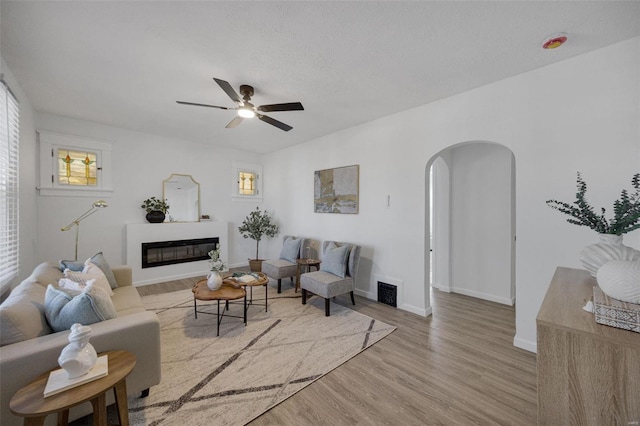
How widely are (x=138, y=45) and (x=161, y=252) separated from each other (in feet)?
12.6

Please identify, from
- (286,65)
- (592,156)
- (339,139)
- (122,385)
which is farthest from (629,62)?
(122,385)

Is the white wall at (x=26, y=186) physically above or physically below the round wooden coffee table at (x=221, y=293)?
above

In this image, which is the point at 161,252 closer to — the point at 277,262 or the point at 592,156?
the point at 277,262

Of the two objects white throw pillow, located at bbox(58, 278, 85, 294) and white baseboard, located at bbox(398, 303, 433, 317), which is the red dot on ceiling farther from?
white throw pillow, located at bbox(58, 278, 85, 294)

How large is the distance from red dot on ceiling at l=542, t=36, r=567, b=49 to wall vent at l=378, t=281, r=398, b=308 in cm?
309

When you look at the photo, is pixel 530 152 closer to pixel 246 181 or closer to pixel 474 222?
→ pixel 474 222

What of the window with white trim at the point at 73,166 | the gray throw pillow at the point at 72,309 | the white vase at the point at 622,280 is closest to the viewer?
the white vase at the point at 622,280

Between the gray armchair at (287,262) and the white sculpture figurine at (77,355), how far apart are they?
9.60 ft

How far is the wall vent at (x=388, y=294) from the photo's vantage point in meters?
3.67

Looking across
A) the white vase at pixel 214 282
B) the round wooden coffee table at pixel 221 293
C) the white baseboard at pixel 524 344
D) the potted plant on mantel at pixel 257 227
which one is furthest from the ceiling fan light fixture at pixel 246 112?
the white baseboard at pixel 524 344

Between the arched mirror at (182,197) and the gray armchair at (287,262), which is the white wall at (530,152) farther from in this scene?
the arched mirror at (182,197)

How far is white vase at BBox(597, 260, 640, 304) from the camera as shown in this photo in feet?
3.39

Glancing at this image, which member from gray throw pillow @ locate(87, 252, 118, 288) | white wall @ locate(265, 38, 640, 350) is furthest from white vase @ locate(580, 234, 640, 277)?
gray throw pillow @ locate(87, 252, 118, 288)

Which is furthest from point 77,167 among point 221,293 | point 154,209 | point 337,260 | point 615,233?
point 615,233
